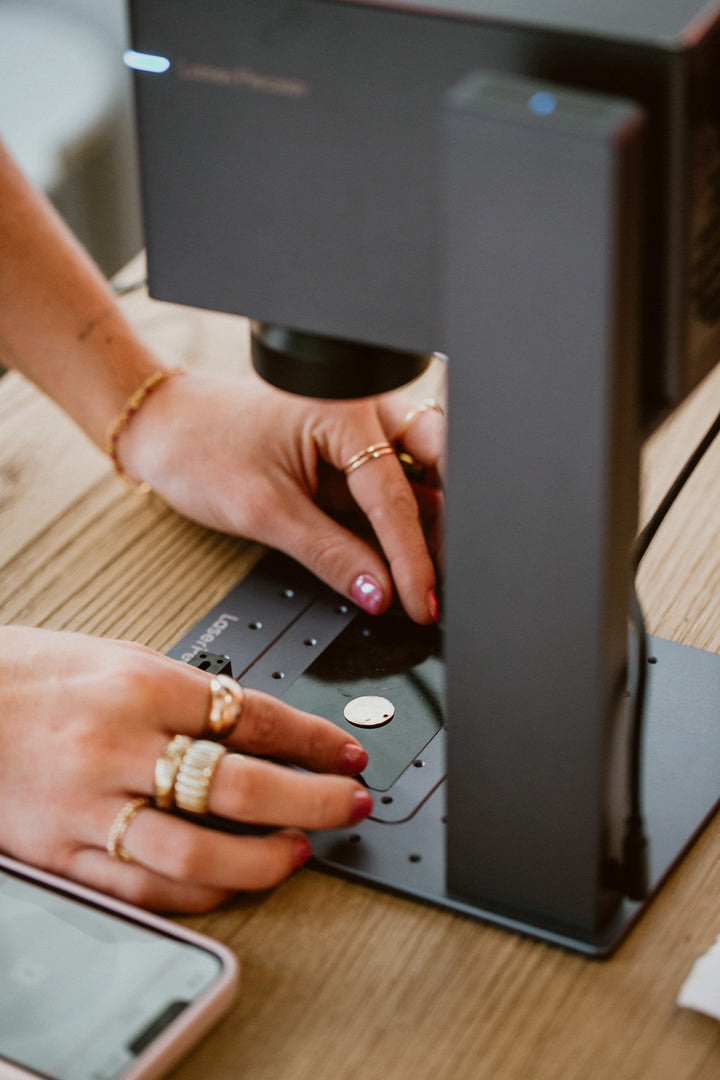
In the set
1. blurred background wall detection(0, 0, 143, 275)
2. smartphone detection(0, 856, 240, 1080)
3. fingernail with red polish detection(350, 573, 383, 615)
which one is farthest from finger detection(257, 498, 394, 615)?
blurred background wall detection(0, 0, 143, 275)

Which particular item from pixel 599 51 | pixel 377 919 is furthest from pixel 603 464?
pixel 377 919

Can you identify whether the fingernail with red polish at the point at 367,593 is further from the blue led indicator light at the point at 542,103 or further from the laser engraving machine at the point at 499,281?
the blue led indicator light at the point at 542,103

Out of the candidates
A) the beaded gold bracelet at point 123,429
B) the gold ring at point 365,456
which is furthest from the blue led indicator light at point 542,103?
the beaded gold bracelet at point 123,429

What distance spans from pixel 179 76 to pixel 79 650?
0.27 metres

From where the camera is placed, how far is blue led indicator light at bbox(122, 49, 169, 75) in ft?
1.66

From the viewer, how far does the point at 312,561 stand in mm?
755

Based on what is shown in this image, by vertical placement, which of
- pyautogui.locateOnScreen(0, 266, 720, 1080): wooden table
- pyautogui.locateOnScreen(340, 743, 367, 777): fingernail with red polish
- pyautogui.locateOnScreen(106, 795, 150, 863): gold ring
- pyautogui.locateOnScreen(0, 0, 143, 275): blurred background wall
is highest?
pyautogui.locateOnScreen(106, 795, 150, 863): gold ring

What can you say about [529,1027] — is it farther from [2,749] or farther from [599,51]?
[599,51]

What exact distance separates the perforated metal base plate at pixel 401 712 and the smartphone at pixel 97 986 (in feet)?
0.28

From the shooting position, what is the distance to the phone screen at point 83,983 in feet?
1.65

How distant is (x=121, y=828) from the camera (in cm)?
57

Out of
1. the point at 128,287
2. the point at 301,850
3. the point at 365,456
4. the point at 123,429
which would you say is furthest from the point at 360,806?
the point at 128,287

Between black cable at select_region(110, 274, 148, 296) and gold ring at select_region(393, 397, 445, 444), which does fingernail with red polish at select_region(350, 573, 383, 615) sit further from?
black cable at select_region(110, 274, 148, 296)

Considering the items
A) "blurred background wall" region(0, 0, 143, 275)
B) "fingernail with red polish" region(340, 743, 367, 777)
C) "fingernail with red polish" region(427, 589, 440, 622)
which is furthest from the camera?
"blurred background wall" region(0, 0, 143, 275)
